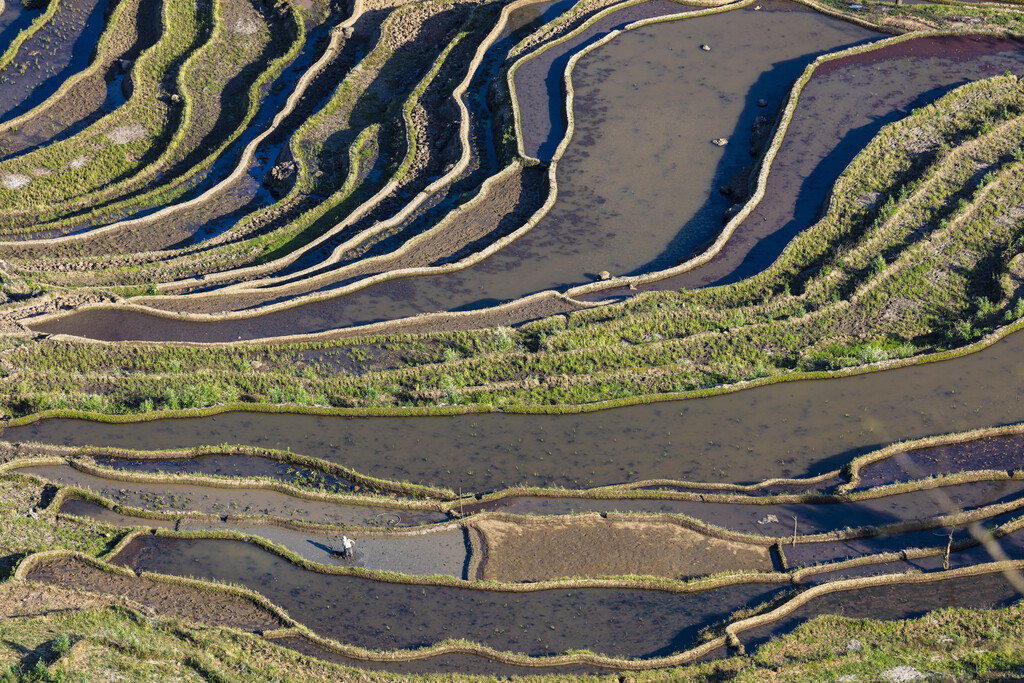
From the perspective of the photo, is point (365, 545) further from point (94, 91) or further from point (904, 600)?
point (94, 91)

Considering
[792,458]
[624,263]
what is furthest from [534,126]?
[792,458]

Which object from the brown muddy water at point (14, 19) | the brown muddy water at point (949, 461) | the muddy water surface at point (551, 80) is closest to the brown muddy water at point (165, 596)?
the brown muddy water at point (949, 461)

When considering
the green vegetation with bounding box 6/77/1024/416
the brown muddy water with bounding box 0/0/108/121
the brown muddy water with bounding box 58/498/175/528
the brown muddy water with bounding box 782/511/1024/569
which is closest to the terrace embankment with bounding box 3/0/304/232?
the brown muddy water with bounding box 0/0/108/121

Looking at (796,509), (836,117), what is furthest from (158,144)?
(796,509)

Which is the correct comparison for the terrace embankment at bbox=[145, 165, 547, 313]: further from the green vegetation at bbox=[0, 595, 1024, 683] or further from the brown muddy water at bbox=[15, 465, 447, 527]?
the green vegetation at bbox=[0, 595, 1024, 683]

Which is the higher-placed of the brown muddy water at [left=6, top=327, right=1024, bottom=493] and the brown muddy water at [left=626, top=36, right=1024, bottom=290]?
the brown muddy water at [left=626, top=36, right=1024, bottom=290]
